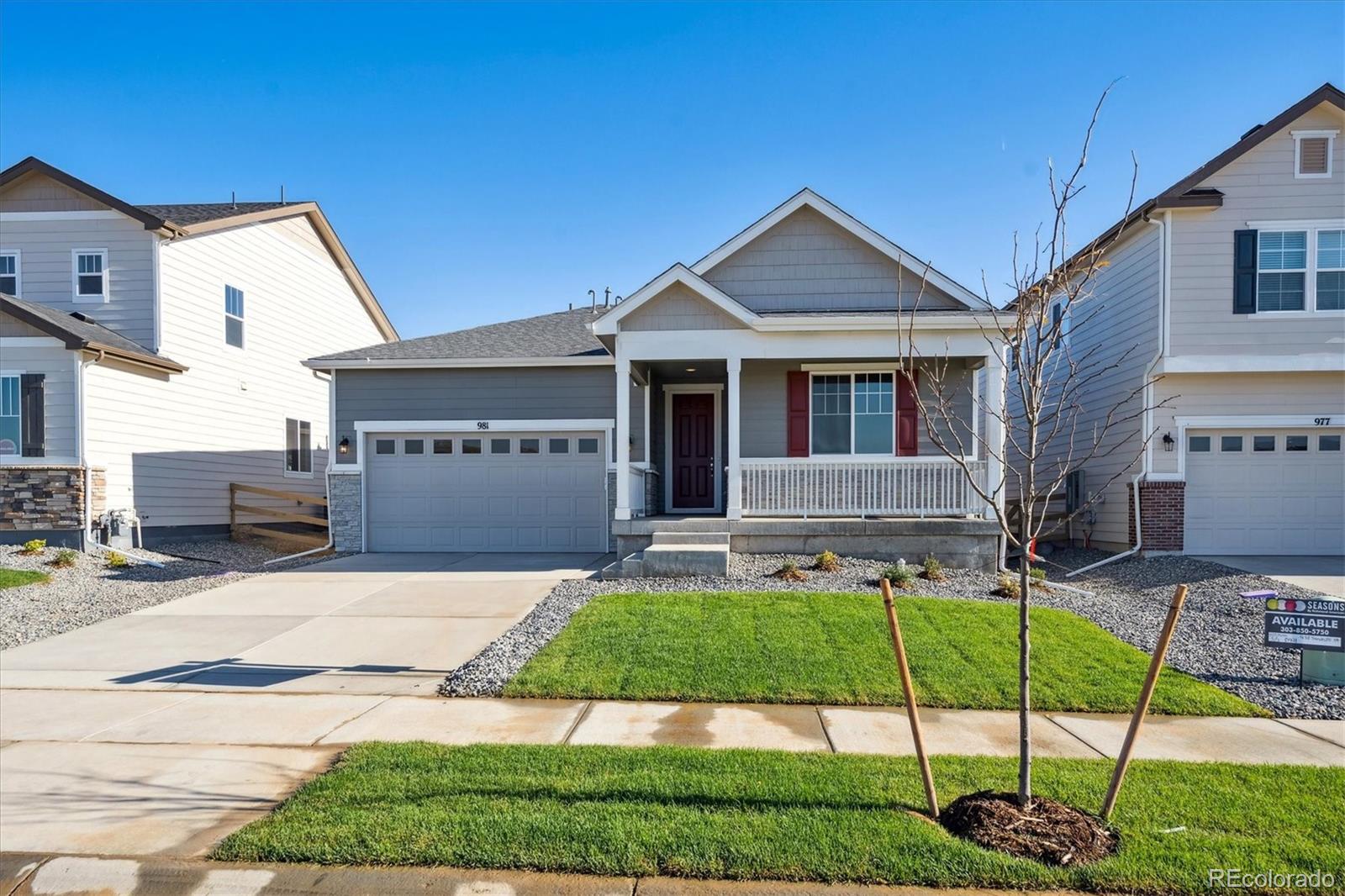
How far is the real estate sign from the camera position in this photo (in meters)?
6.43

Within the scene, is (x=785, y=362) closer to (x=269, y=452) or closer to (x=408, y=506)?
(x=408, y=506)

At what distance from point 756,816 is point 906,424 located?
32.9ft

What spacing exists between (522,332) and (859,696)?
11.9m

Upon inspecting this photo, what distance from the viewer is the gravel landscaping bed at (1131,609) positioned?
20.8 feet

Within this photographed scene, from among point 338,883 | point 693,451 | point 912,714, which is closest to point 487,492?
point 693,451

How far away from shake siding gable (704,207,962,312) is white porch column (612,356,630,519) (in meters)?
2.53

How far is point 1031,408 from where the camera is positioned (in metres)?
3.85

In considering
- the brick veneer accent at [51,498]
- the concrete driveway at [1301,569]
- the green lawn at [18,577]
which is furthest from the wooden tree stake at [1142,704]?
the brick veneer accent at [51,498]

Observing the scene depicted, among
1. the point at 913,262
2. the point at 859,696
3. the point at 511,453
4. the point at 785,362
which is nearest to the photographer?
the point at 859,696

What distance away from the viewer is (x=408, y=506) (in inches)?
575

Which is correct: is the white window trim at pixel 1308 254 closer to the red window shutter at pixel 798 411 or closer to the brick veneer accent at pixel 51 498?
the red window shutter at pixel 798 411

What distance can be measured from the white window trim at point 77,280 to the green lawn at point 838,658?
1341cm

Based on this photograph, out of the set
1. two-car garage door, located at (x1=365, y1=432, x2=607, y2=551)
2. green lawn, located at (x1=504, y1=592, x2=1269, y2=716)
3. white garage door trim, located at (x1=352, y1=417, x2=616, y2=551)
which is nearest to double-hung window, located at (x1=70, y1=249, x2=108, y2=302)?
white garage door trim, located at (x1=352, y1=417, x2=616, y2=551)

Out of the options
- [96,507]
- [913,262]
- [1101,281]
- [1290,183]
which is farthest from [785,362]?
[96,507]
